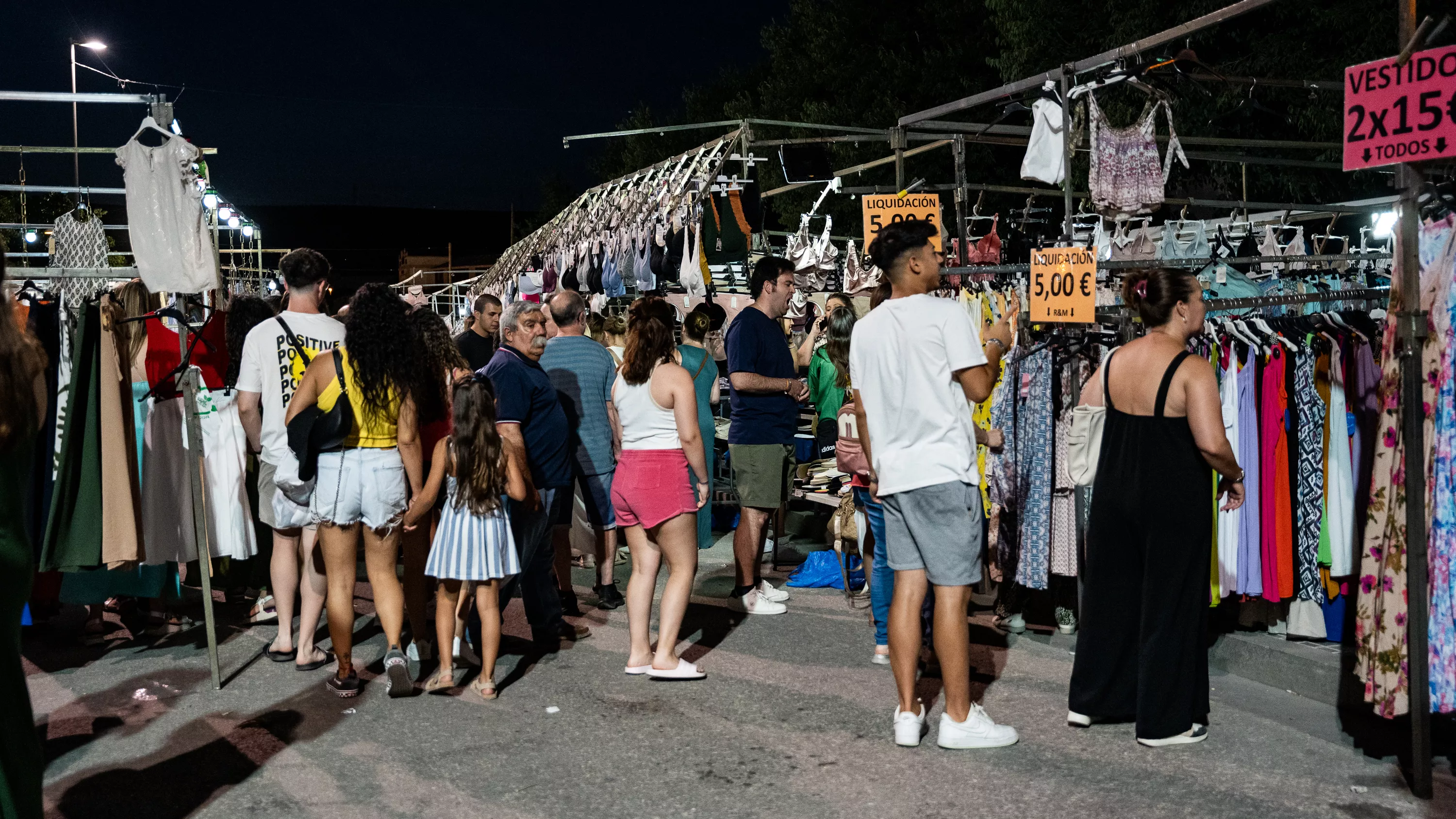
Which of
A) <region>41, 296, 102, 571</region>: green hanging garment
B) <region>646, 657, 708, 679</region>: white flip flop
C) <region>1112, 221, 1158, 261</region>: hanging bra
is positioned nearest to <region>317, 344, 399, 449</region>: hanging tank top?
<region>41, 296, 102, 571</region>: green hanging garment

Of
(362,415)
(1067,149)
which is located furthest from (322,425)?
(1067,149)

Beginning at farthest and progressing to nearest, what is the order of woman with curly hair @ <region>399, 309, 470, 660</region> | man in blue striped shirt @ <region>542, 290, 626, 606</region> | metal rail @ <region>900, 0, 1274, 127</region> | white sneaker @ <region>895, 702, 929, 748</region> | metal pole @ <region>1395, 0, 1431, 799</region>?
man in blue striped shirt @ <region>542, 290, 626, 606</region>, woman with curly hair @ <region>399, 309, 470, 660</region>, metal rail @ <region>900, 0, 1274, 127</region>, white sneaker @ <region>895, 702, 929, 748</region>, metal pole @ <region>1395, 0, 1431, 799</region>

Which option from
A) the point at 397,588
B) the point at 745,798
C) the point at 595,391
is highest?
the point at 595,391

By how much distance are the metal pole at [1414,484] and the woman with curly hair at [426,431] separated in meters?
4.25

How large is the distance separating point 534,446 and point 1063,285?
2.98 m

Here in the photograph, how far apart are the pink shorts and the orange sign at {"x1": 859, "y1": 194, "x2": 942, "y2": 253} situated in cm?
210

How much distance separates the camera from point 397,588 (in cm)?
584

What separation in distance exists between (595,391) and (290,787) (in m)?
3.35

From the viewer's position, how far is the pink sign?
3.96 meters

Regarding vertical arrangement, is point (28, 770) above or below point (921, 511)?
below

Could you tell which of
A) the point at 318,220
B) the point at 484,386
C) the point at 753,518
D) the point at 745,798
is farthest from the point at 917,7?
the point at 318,220

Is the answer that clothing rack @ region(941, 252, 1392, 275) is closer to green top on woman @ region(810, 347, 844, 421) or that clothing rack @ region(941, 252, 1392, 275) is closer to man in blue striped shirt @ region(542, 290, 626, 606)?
green top on woman @ region(810, 347, 844, 421)

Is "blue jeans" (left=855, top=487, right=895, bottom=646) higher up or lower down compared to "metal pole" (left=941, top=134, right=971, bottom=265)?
lower down

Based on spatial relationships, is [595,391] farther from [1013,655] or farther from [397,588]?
[1013,655]
